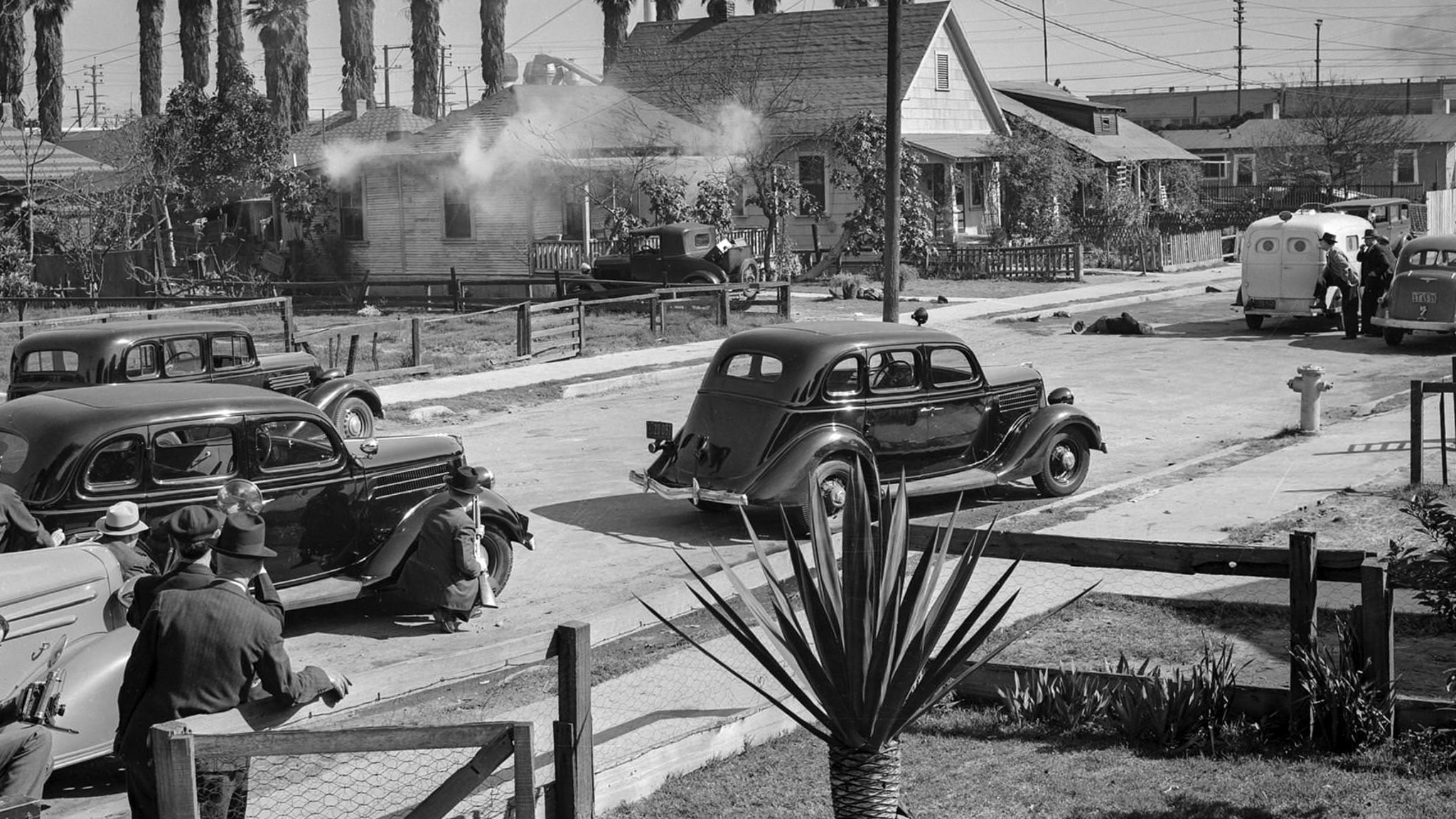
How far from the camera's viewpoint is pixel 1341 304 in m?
26.3

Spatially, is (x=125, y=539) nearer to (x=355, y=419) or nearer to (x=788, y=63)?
(x=355, y=419)

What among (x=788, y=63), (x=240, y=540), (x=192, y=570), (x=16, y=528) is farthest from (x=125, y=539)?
(x=788, y=63)

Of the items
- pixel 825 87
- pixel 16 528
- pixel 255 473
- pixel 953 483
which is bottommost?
pixel 953 483

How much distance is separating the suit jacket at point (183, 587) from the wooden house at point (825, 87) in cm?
3504

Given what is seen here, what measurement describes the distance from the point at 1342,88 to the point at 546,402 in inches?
3644

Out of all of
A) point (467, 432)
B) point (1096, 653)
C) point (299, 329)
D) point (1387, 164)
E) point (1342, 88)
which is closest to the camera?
point (1096, 653)

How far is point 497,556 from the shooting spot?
10.5 metres

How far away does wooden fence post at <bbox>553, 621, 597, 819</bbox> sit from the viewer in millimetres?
5324

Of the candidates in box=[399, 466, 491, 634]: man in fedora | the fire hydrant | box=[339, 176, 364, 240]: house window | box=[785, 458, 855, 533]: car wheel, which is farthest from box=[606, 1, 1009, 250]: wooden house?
box=[399, 466, 491, 634]: man in fedora

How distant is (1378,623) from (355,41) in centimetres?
6297

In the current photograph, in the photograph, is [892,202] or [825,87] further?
[825,87]

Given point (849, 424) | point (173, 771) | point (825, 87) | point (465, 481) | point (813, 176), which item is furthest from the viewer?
point (825, 87)

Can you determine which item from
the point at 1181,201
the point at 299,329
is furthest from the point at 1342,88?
the point at 299,329

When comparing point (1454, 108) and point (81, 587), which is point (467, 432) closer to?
point (81, 587)
